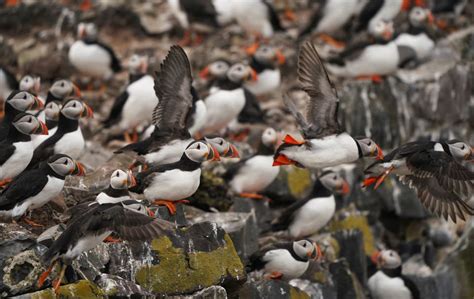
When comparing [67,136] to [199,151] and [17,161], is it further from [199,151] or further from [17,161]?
[199,151]

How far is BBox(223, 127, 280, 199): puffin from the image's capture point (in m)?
11.1

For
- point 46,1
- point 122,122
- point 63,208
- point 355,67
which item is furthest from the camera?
point 46,1

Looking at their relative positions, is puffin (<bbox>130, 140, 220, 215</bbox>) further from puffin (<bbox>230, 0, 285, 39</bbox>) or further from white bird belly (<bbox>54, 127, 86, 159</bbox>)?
puffin (<bbox>230, 0, 285, 39</bbox>)

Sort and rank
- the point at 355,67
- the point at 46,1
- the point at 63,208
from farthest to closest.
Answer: the point at 46,1 → the point at 355,67 → the point at 63,208

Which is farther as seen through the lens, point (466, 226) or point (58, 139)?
point (466, 226)

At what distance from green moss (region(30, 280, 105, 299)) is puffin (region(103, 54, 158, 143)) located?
14.0ft

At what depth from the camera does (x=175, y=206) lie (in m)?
9.16

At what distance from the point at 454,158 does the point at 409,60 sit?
14.7 feet

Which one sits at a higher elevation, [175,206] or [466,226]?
[175,206]

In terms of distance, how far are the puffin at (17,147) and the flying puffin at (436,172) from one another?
8.38 feet

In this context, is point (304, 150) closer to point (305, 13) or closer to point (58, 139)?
point (58, 139)

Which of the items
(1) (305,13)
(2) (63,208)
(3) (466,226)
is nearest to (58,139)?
(2) (63,208)

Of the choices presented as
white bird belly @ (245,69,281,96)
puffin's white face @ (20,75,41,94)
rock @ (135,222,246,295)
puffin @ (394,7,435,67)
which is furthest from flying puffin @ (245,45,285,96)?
rock @ (135,222,246,295)

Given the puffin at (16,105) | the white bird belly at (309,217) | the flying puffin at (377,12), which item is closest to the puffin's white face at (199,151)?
the puffin at (16,105)
